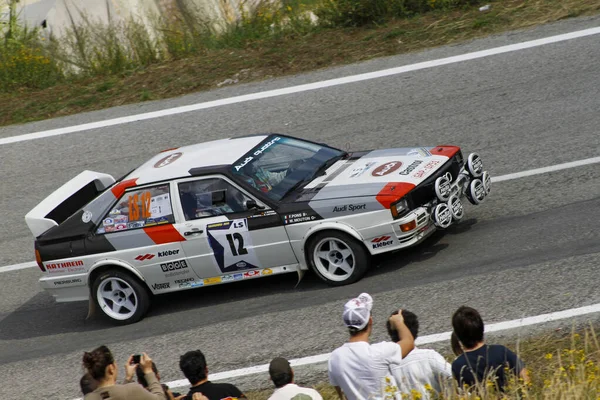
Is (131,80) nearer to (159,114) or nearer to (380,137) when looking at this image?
(159,114)

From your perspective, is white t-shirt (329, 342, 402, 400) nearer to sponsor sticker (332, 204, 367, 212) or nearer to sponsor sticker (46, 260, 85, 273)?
sponsor sticker (332, 204, 367, 212)

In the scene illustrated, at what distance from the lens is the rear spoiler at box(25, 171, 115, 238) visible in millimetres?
10905

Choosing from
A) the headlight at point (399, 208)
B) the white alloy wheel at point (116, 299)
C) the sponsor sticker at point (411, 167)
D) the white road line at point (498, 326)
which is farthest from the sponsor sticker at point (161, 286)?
the sponsor sticker at point (411, 167)

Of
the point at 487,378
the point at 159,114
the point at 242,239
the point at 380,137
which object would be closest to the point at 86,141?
the point at 159,114

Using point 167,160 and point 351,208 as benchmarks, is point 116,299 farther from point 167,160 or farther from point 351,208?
point 351,208

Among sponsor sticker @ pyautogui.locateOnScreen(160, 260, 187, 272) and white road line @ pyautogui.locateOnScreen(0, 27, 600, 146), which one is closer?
sponsor sticker @ pyautogui.locateOnScreen(160, 260, 187, 272)

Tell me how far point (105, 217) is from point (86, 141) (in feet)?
18.6

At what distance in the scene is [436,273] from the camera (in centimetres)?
969

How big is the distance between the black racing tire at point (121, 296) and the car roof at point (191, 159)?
3.76ft

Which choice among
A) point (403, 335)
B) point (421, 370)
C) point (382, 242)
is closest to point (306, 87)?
point (382, 242)

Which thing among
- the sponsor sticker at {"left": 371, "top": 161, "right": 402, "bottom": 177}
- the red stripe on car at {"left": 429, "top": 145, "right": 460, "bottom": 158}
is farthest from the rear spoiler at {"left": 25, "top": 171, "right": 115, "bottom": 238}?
the red stripe on car at {"left": 429, "top": 145, "right": 460, "bottom": 158}

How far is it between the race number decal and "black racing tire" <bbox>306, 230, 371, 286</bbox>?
0.68 metres

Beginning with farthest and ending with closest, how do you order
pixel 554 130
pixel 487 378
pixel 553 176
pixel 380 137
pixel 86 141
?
1. pixel 86 141
2. pixel 380 137
3. pixel 554 130
4. pixel 553 176
5. pixel 487 378

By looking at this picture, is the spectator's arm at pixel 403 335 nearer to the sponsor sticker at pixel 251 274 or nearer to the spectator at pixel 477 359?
the spectator at pixel 477 359
